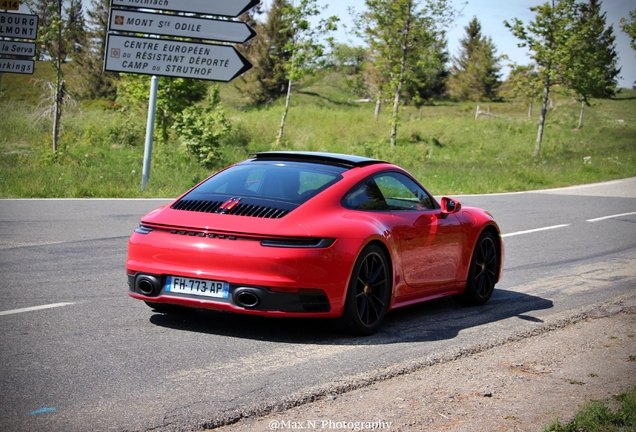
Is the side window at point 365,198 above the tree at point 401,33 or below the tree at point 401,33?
below

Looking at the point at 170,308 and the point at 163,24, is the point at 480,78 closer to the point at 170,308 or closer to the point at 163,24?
the point at 163,24

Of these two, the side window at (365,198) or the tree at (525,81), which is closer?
the side window at (365,198)

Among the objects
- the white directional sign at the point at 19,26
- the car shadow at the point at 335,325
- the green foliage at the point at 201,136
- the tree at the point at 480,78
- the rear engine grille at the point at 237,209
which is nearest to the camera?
the rear engine grille at the point at 237,209

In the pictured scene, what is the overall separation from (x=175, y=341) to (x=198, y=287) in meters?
0.42

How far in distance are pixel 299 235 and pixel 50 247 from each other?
204 inches

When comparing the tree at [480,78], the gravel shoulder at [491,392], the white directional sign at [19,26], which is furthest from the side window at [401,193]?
the tree at [480,78]

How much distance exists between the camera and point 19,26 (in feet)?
60.5

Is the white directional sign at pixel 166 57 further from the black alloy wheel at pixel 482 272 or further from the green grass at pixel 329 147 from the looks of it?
the black alloy wheel at pixel 482 272

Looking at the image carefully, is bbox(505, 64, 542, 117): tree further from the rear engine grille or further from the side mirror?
the rear engine grille

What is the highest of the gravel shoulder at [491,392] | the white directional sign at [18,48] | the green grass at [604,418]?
the white directional sign at [18,48]

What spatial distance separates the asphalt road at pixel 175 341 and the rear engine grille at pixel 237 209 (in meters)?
0.92

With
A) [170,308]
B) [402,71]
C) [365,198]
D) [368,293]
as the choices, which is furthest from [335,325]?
[402,71]

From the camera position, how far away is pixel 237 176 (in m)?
6.89

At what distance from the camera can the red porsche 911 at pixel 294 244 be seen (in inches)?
228
